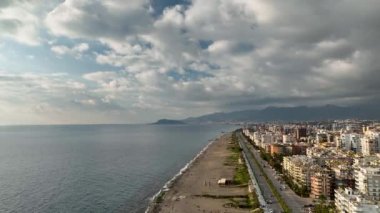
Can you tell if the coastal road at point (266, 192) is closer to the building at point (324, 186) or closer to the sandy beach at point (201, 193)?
the sandy beach at point (201, 193)

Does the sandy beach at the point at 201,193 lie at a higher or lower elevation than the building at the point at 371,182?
lower

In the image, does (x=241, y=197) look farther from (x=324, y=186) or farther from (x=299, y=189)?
(x=324, y=186)

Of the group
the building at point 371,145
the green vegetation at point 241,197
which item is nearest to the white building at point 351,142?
the building at point 371,145

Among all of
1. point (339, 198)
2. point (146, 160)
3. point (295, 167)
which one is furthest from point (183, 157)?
point (339, 198)

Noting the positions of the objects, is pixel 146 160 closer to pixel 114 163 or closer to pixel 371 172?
pixel 114 163

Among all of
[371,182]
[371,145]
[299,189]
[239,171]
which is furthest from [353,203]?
[371,145]

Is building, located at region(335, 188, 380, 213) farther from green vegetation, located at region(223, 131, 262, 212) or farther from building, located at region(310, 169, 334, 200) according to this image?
building, located at region(310, 169, 334, 200)
